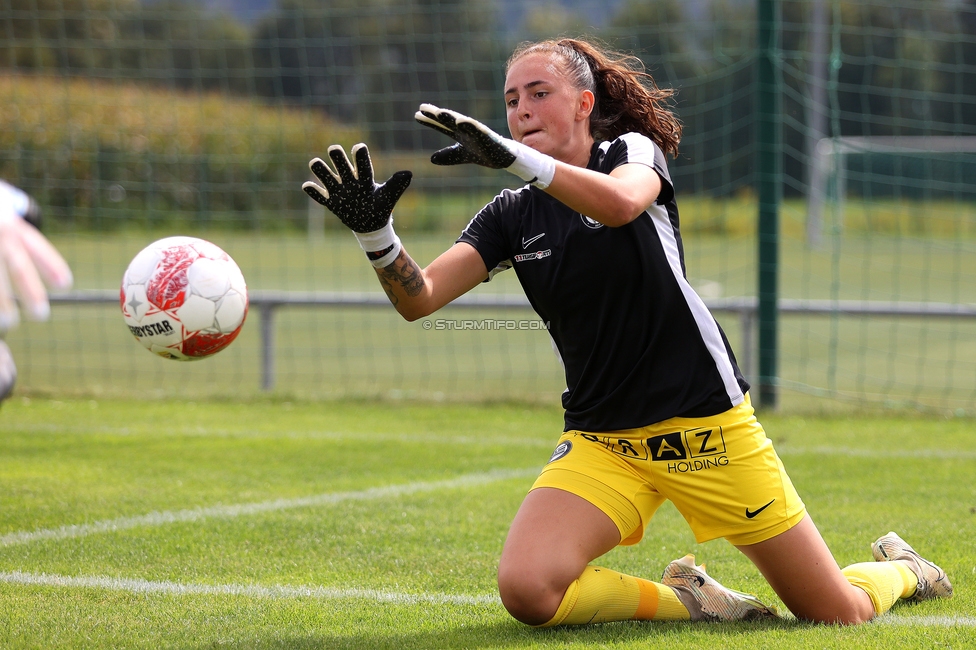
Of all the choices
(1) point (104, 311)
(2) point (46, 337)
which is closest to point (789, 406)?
(2) point (46, 337)

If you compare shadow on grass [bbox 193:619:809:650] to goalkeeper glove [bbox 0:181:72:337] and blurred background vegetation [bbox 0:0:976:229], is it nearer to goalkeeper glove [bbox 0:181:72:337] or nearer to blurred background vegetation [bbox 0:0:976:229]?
goalkeeper glove [bbox 0:181:72:337]

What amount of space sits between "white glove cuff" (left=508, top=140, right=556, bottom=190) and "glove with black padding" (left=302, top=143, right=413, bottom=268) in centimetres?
38

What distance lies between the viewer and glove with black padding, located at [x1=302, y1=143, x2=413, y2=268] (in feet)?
10.3

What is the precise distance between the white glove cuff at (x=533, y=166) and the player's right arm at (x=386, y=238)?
401 millimetres

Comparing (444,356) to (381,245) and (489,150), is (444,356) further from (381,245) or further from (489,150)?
(489,150)

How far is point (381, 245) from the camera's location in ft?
11.0

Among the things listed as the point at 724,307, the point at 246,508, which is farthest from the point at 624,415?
the point at 724,307

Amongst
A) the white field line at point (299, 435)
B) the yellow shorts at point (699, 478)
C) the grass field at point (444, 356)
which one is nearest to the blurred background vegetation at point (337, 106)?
the grass field at point (444, 356)

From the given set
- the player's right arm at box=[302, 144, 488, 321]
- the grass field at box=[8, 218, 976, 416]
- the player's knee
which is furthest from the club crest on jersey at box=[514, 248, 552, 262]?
the grass field at box=[8, 218, 976, 416]

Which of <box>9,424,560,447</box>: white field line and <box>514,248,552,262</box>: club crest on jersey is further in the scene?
<box>9,424,560,447</box>: white field line

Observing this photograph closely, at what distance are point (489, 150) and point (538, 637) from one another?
1444mm

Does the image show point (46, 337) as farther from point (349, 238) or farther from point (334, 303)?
point (349, 238)

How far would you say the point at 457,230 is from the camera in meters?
19.0

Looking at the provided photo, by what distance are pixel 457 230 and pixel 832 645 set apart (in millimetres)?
16198
